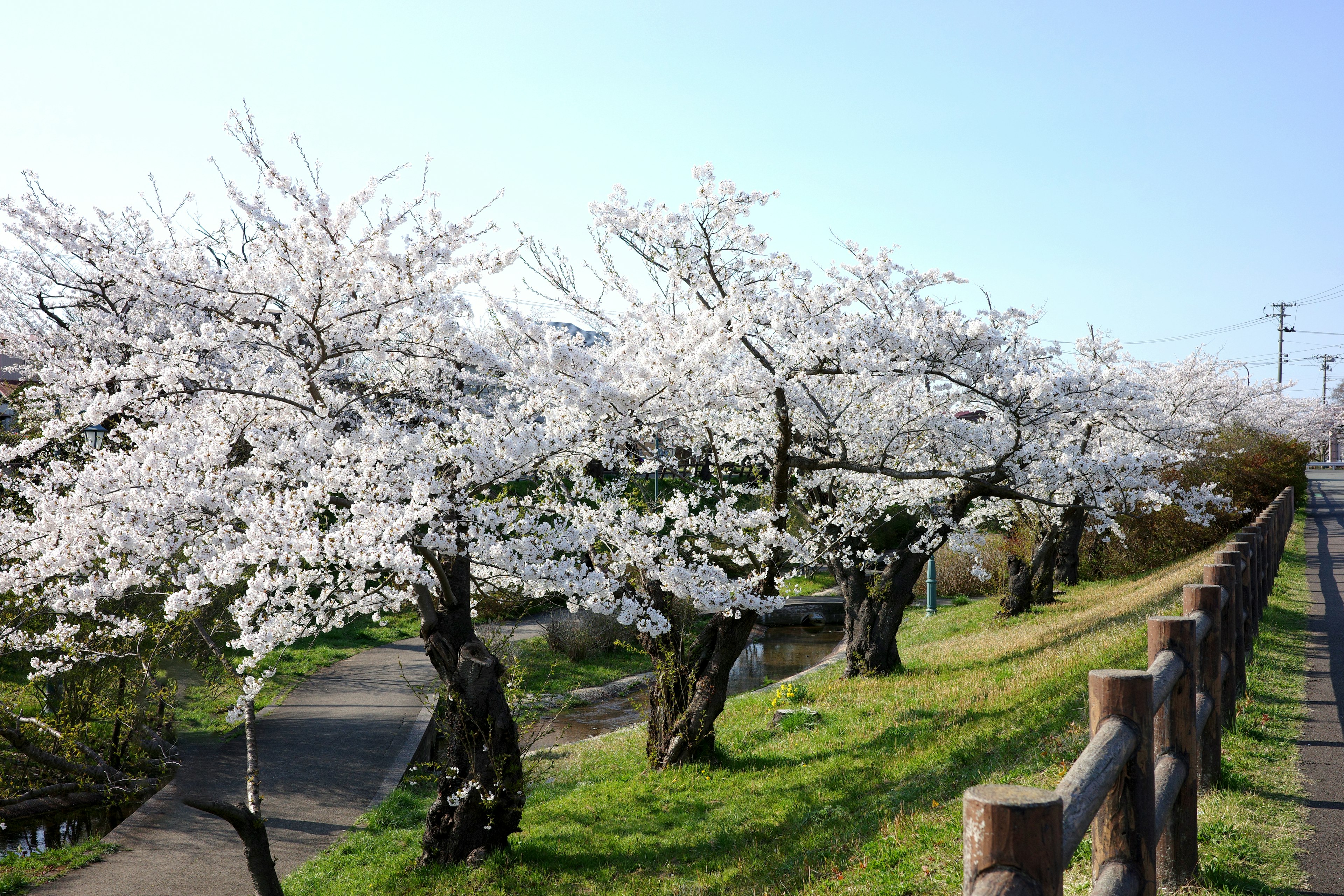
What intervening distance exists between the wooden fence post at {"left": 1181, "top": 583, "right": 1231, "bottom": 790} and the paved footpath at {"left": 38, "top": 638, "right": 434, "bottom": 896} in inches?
263

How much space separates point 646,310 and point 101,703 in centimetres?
815

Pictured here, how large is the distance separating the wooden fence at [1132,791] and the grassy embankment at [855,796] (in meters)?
0.37

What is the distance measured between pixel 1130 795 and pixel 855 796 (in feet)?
17.2

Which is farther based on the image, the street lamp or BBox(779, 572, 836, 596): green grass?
BBox(779, 572, 836, 596): green grass

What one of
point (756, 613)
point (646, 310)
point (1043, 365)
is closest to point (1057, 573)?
point (1043, 365)

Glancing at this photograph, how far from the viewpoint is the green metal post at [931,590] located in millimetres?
21062

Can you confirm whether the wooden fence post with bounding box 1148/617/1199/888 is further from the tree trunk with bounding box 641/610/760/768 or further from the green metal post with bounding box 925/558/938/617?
the green metal post with bounding box 925/558/938/617

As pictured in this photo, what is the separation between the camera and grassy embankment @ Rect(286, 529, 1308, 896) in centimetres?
479

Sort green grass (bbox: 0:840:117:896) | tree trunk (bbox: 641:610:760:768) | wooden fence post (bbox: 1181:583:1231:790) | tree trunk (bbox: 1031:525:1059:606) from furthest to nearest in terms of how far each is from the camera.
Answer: tree trunk (bbox: 1031:525:1059:606), tree trunk (bbox: 641:610:760:768), green grass (bbox: 0:840:117:896), wooden fence post (bbox: 1181:583:1231:790)

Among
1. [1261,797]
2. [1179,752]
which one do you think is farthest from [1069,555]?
[1179,752]

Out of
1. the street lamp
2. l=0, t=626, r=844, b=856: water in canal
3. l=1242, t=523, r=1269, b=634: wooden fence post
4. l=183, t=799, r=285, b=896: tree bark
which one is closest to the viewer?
l=183, t=799, r=285, b=896: tree bark

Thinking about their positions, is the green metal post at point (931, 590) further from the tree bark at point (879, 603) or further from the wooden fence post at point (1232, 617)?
the wooden fence post at point (1232, 617)

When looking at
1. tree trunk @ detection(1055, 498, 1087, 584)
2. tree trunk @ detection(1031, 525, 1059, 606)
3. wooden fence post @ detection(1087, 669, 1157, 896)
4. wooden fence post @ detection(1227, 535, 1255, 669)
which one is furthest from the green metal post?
wooden fence post @ detection(1087, 669, 1157, 896)

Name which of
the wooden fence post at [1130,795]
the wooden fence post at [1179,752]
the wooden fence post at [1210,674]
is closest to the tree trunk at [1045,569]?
the wooden fence post at [1210,674]
